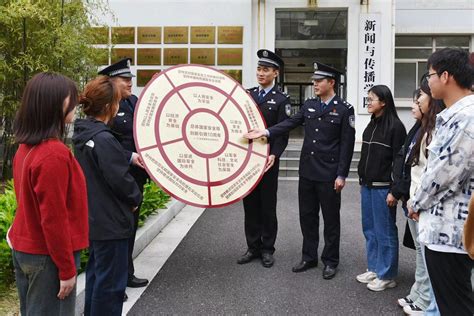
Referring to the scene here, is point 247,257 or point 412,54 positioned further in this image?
point 412,54

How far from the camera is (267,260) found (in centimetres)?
393

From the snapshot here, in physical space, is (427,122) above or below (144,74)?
below

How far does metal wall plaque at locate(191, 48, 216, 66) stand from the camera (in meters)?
11.0

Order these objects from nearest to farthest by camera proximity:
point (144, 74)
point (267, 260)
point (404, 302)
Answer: point (404, 302) < point (267, 260) < point (144, 74)

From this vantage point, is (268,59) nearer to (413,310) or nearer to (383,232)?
(383,232)

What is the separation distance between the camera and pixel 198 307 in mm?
3098

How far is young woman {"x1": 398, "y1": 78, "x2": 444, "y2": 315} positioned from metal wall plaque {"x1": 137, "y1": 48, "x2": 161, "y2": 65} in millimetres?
9052

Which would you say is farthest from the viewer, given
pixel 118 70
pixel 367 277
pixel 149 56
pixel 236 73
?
pixel 149 56

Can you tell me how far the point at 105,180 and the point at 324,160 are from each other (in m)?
2.03

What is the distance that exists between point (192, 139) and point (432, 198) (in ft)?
6.37

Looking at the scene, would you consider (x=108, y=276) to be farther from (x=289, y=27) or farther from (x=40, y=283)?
(x=289, y=27)

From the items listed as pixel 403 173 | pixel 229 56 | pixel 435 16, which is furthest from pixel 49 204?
pixel 435 16

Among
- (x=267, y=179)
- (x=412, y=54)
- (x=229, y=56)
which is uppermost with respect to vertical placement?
(x=412, y=54)

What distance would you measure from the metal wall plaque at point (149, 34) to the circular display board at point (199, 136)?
798 cm
